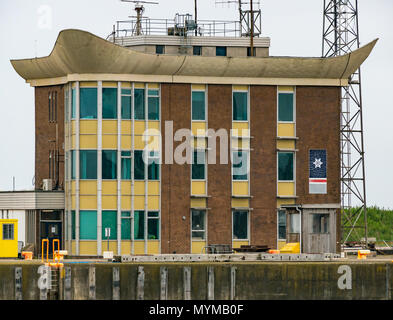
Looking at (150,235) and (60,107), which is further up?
(60,107)

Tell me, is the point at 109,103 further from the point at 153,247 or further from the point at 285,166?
the point at 285,166

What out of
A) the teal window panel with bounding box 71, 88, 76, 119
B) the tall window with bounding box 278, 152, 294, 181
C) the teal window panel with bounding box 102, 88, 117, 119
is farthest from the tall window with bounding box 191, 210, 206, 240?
the teal window panel with bounding box 71, 88, 76, 119

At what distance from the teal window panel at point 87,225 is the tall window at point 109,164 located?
2318mm

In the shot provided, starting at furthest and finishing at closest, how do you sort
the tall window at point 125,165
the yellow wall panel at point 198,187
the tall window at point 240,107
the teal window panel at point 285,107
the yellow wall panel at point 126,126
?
the teal window panel at point 285,107
the tall window at point 240,107
the yellow wall panel at point 198,187
the tall window at point 125,165
the yellow wall panel at point 126,126

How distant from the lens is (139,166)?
76688mm

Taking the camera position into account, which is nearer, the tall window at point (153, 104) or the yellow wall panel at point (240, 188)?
the tall window at point (153, 104)

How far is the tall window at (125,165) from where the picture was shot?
7638 centimetres

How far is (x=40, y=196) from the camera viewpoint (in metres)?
77.2

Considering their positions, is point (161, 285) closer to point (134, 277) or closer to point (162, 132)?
point (134, 277)

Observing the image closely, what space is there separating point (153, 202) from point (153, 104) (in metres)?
5.74

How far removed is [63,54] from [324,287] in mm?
21849

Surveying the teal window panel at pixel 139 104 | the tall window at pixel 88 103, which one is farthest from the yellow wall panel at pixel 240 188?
the tall window at pixel 88 103

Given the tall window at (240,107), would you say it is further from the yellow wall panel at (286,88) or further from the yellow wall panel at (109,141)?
the yellow wall panel at (109,141)
